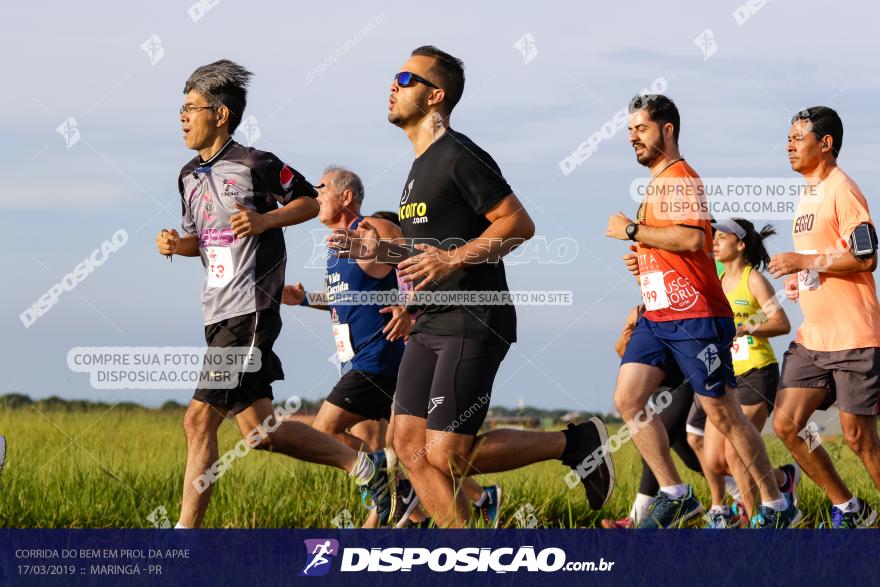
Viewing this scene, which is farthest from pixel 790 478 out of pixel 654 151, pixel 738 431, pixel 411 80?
pixel 411 80

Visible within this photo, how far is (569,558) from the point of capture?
5.41 meters

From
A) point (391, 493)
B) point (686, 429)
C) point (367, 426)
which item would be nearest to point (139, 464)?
point (367, 426)

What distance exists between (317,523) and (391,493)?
1.81 feet

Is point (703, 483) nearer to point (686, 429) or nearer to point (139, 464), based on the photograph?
point (686, 429)

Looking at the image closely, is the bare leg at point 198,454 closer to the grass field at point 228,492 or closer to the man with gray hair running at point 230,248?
the man with gray hair running at point 230,248

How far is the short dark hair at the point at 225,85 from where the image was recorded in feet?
20.8

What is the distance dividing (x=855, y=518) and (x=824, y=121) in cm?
228

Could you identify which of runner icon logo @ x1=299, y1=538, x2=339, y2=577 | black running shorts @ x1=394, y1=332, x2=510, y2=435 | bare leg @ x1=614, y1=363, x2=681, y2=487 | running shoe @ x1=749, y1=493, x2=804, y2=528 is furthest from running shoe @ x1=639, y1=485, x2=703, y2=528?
runner icon logo @ x1=299, y1=538, x2=339, y2=577

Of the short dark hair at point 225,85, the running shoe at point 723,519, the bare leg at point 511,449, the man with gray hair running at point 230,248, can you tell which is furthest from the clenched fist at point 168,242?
the running shoe at point 723,519

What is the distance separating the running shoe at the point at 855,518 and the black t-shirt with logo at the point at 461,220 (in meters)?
2.79

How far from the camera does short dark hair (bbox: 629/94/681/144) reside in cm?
671

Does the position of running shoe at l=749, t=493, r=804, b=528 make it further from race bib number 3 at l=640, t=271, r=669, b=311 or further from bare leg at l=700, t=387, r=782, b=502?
race bib number 3 at l=640, t=271, r=669, b=311

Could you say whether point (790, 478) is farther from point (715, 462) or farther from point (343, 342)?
point (343, 342)

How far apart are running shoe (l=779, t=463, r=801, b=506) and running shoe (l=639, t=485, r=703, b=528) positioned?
51.3 inches
